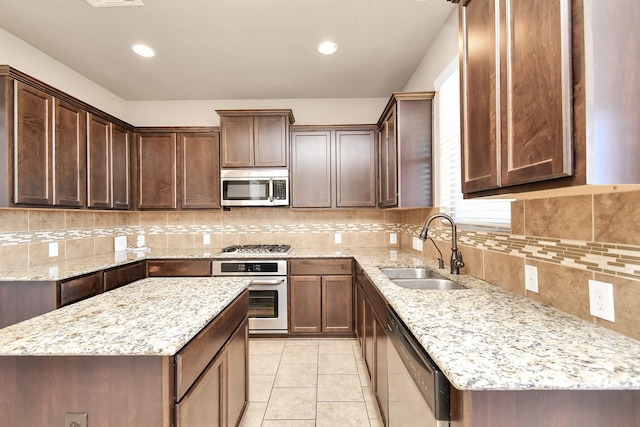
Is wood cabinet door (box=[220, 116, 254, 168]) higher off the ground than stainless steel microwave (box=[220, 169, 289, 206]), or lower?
higher

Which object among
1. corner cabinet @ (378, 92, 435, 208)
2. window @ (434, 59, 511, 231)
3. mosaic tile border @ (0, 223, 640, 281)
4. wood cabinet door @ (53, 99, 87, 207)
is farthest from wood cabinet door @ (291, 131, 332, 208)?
wood cabinet door @ (53, 99, 87, 207)

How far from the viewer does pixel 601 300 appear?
102 cm

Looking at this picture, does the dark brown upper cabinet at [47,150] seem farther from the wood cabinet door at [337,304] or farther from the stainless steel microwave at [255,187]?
the wood cabinet door at [337,304]

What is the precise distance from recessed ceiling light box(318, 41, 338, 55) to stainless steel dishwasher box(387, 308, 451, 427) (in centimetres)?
216

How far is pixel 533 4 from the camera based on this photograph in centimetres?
87

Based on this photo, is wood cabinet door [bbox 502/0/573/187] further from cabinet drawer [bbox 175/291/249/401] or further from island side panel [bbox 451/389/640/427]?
cabinet drawer [bbox 175/291/249/401]

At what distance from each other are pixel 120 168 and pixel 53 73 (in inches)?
38.8

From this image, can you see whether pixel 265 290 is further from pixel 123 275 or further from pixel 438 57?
pixel 438 57

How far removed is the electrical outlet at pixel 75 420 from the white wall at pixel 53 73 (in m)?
2.84

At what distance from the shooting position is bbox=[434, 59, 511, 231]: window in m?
1.89

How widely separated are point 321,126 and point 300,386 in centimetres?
255

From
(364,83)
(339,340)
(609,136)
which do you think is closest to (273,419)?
(339,340)

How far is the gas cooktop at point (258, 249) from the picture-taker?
317 centimetres

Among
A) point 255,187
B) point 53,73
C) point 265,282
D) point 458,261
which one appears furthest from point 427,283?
point 53,73
